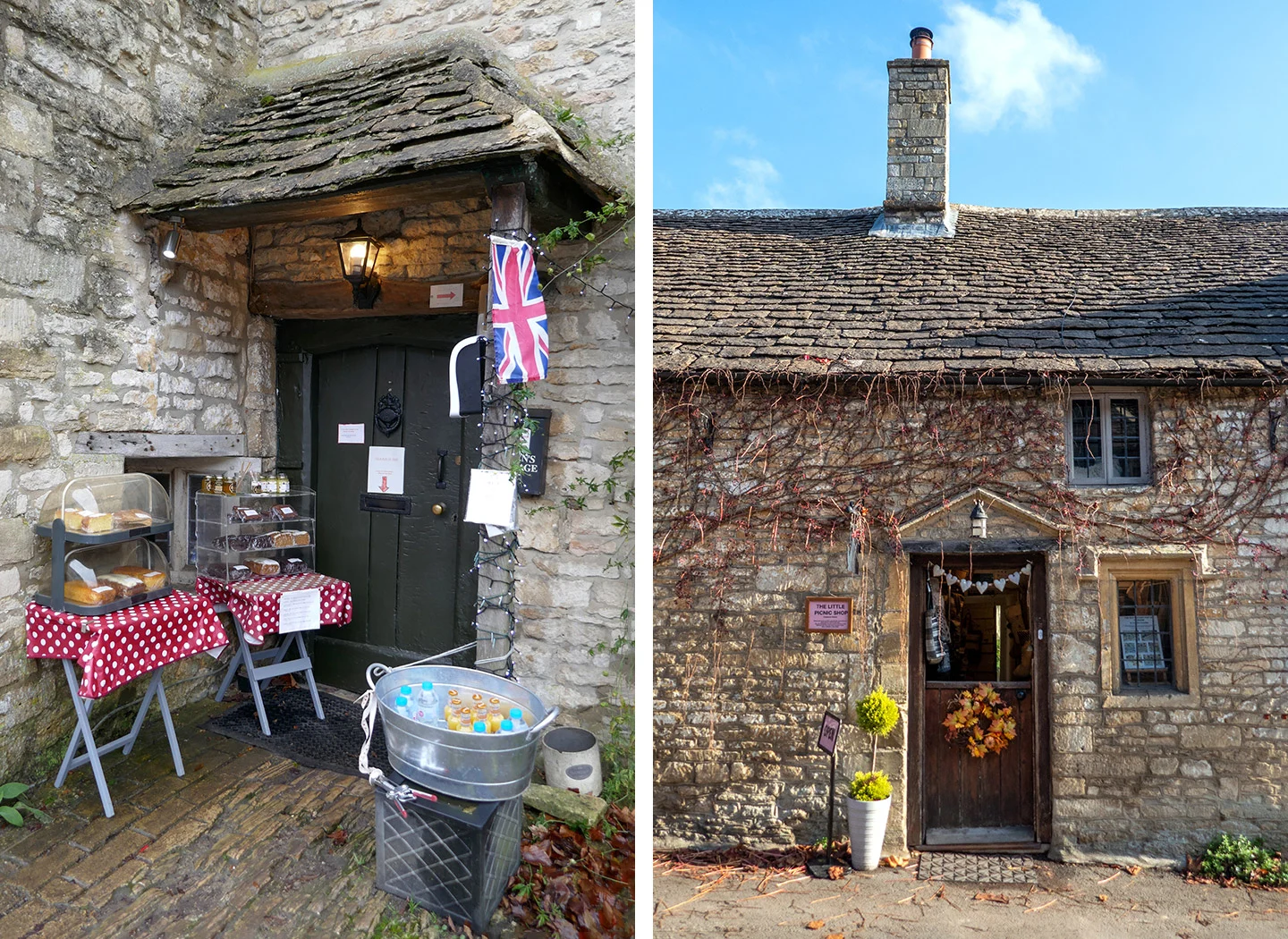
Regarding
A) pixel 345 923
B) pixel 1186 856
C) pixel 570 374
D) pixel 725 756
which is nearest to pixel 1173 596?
pixel 1186 856

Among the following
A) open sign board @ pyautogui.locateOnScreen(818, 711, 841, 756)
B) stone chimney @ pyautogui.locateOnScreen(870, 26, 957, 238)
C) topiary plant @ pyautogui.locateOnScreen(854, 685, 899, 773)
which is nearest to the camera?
open sign board @ pyautogui.locateOnScreen(818, 711, 841, 756)

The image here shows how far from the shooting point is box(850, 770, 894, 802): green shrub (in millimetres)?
4957

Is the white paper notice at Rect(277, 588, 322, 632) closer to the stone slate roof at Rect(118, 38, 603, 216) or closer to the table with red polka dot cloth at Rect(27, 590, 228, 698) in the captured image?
the table with red polka dot cloth at Rect(27, 590, 228, 698)

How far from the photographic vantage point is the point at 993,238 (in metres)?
6.73

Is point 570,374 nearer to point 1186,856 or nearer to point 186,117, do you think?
point 186,117

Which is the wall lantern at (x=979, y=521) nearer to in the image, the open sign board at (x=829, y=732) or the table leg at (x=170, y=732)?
the open sign board at (x=829, y=732)

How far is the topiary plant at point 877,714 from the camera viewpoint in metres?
4.93

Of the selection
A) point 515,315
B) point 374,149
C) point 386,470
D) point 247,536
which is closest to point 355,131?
point 374,149

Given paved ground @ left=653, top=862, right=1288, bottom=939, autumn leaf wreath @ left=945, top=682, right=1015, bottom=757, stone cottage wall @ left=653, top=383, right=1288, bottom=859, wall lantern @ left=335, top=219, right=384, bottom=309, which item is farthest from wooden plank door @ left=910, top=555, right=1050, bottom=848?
wall lantern @ left=335, top=219, right=384, bottom=309

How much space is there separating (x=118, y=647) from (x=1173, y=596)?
602 cm

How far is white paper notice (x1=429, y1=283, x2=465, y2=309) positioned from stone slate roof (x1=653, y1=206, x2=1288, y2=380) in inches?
56.3

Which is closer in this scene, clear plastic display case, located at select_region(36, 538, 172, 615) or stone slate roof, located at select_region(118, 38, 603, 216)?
stone slate roof, located at select_region(118, 38, 603, 216)

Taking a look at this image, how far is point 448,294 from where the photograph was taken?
3.87 m

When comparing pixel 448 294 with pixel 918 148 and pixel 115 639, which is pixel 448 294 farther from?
pixel 918 148
